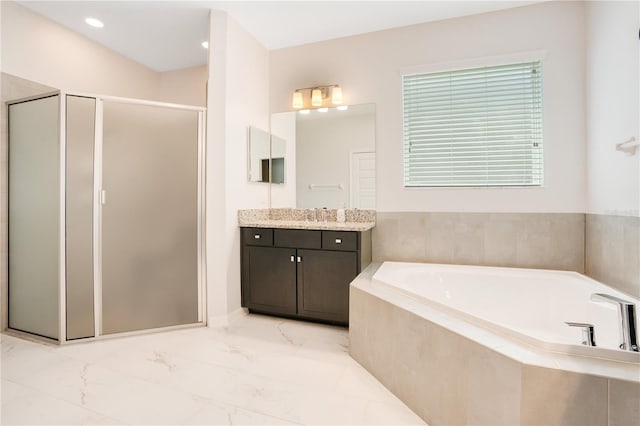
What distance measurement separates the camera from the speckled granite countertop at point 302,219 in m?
2.57

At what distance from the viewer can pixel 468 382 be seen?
1227 mm

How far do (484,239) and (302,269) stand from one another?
1548 mm

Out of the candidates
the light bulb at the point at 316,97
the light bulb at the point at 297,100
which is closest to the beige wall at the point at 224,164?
the light bulb at the point at 297,100

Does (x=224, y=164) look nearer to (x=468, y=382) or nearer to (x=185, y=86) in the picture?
(x=185, y=86)

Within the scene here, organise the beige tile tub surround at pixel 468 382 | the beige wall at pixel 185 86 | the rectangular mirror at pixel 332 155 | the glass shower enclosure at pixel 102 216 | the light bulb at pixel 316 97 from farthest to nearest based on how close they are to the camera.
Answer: the beige wall at pixel 185 86
the light bulb at pixel 316 97
the rectangular mirror at pixel 332 155
the glass shower enclosure at pixel 102 216
the beige tile tub surround at pixel 468 382

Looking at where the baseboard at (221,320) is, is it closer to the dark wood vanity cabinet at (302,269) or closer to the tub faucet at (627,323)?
the dark wood vanity cabinet at (302,269)

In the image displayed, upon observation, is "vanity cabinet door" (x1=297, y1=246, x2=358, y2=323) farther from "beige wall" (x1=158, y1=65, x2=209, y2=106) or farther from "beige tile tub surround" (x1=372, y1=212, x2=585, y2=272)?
"beige wall" (x1=158, y1=65, x2=209, y2=106)

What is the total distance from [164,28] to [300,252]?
2427mm

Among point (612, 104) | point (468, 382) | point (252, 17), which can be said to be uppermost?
point (252, 17)

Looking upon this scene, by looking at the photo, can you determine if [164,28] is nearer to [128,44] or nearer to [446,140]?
[128,44]

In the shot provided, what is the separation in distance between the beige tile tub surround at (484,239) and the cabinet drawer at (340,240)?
47cm

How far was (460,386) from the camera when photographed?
1259 mm

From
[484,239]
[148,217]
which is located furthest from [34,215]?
[484,239]

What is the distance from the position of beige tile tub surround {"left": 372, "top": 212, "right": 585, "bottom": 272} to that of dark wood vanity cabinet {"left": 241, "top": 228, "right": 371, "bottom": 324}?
0.27 metres
